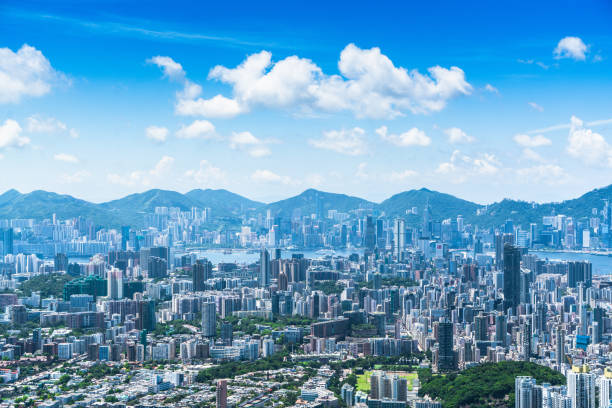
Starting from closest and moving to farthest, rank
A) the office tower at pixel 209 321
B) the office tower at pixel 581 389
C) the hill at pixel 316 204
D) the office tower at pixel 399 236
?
the office tower at pixel 581 389
the office tower at pixel 209 321
the office tower at pixel 399 236
the hill at pixel 316 204

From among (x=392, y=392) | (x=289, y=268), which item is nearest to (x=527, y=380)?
(x=392, y=392)

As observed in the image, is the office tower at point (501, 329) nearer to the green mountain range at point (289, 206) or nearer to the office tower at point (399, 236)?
the office tower at point (399, 236)

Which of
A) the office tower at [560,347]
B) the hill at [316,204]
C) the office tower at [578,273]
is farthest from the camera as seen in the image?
the hill at [316,204]

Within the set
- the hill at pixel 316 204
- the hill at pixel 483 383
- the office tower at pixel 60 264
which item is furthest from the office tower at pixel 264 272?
the hill at pixel 316 204

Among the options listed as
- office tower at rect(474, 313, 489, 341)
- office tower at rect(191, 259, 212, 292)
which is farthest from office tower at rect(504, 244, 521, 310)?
office tower at rect(191, 259, 212, 292)

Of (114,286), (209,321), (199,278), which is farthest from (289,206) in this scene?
(209,321)

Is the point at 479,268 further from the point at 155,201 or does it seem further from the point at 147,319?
the point at 155,201

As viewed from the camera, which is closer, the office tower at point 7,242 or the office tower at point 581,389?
the office tower at point 581,389

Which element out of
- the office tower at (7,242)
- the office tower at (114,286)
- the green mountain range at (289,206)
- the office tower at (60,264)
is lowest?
the office tower at (114,286)
